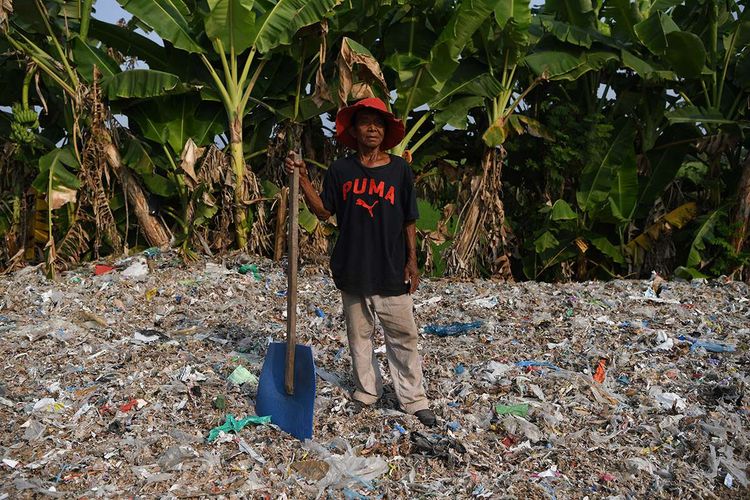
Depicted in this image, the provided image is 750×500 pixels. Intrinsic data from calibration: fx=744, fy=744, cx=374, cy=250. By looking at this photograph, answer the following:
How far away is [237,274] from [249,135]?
221 cm

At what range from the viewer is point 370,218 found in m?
3.81

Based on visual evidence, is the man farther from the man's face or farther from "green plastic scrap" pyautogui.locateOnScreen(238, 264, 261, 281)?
"green plastic scrap" pyautogui.locateOnScreen(238, 264, 261, 281)

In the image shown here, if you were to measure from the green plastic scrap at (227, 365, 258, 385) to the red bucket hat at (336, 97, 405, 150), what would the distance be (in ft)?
5.07

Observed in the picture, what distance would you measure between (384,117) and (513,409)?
1.80 meters

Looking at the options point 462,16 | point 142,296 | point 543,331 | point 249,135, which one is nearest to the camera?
point 543,331

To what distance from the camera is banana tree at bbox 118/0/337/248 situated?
7.87 m

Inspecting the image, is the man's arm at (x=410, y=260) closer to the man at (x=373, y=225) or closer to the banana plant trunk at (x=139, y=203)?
the man at (x=373, y=225)

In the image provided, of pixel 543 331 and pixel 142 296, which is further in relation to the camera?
pixel 142 296

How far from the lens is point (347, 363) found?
202 inches

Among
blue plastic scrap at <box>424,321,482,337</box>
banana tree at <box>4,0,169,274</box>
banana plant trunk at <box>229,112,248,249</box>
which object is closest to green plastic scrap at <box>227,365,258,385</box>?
blue plastic scrap at <box>424,321,482,337</box>

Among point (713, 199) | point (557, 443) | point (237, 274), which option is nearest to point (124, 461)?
point (557, 443)

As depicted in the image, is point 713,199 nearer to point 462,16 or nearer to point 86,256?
point 462,16

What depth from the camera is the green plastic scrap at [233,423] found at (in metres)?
3.72

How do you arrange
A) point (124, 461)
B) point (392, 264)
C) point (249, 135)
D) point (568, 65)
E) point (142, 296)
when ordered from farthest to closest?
point (249, 135) < point (568, 65) < point (142, 296) < point (392, 264) < point (124, 461)
